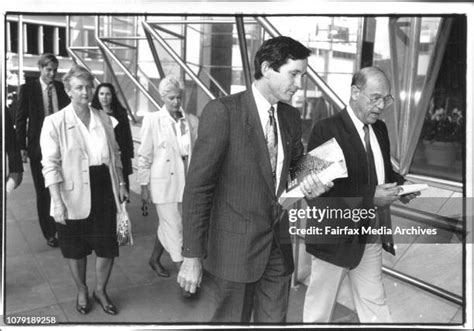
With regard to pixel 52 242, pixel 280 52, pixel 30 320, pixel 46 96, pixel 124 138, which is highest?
pixel 280 52

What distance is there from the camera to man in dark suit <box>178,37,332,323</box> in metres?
1.78

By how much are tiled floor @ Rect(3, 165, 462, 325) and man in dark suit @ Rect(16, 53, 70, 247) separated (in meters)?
0.07

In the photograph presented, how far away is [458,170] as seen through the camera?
9.05 ft

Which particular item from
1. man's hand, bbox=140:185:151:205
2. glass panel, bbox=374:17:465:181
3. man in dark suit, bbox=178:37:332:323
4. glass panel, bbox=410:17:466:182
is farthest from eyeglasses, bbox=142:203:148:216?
glass panel, bbox=410:17:466:182

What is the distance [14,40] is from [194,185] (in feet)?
4.13

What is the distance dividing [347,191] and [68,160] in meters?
1.37

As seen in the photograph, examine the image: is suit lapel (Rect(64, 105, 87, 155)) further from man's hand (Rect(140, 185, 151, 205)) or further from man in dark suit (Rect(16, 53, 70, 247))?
man's hand (Rect(140, 185, 151, 205))

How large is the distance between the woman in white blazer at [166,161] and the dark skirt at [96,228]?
1.09ft

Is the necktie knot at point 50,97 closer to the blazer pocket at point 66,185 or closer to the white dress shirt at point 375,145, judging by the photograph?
the blazer pocket at point 66,185

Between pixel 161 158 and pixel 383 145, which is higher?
pixel 383 145

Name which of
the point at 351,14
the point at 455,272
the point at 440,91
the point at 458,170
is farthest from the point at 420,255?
the point at 351,14

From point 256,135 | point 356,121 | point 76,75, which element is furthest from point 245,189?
point 76,75

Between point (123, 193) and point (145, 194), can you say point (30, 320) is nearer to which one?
point (123, 193)

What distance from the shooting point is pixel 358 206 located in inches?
90.7
